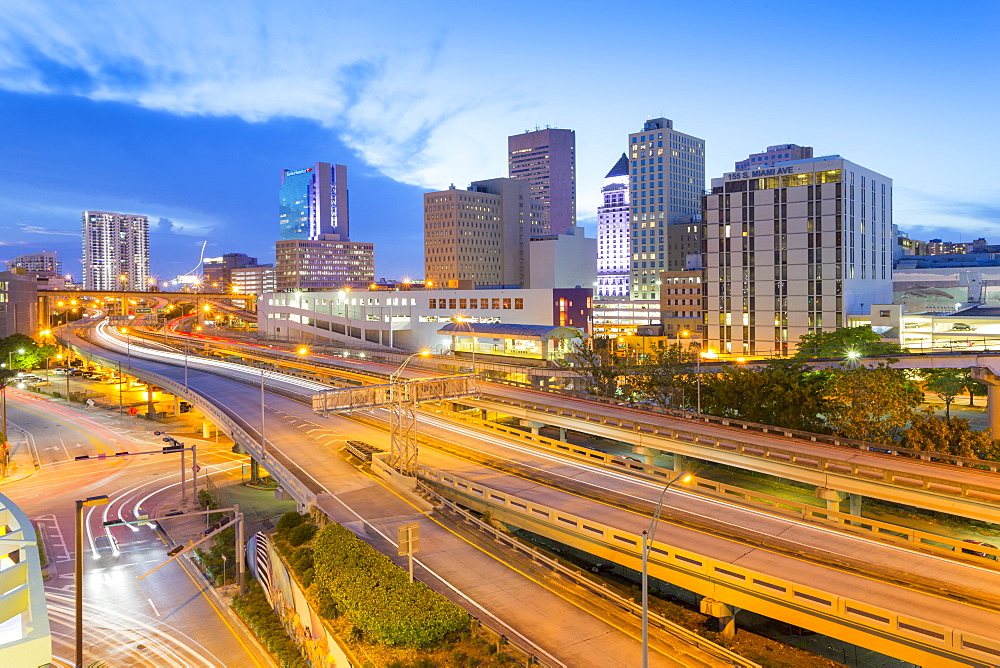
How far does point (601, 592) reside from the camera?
25.2 metres

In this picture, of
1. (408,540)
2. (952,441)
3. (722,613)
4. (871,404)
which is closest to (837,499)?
(952,441)

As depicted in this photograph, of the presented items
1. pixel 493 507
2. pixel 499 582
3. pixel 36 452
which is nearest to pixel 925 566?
pixel 499 582

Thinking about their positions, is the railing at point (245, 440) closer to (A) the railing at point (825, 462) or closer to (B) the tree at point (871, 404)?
(A) the railing at point (825, 462)

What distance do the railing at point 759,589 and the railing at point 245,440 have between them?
1149cm

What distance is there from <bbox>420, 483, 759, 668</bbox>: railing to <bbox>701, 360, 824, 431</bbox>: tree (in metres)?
30.9

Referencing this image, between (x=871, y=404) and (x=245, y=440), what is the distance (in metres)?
43.3

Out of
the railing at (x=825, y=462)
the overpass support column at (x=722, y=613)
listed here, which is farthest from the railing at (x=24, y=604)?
the railing at (x=825, y=462)

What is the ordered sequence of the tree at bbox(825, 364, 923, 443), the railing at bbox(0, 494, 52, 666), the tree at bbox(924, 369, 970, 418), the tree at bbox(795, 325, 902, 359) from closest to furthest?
the railing at bbox(0, 494, 52, 666), the tree at bbox(825, 364, 923, 443), the tree at bbox(924, 369, 970, 418), the tree at bbox(795, 325, 902, 359)

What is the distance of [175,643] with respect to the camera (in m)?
31.1

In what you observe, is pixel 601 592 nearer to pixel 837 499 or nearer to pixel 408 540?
pixel 408 540

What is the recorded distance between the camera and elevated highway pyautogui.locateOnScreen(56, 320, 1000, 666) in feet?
67.3

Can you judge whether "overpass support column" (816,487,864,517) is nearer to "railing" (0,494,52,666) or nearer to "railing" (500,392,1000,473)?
"railing" (500,392,1000,473)

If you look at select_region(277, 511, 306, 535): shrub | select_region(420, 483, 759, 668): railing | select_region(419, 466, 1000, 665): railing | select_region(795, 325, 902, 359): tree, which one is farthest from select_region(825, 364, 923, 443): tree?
select_region(277, 511, 306, 535): shrub

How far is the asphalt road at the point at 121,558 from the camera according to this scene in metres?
30.7
